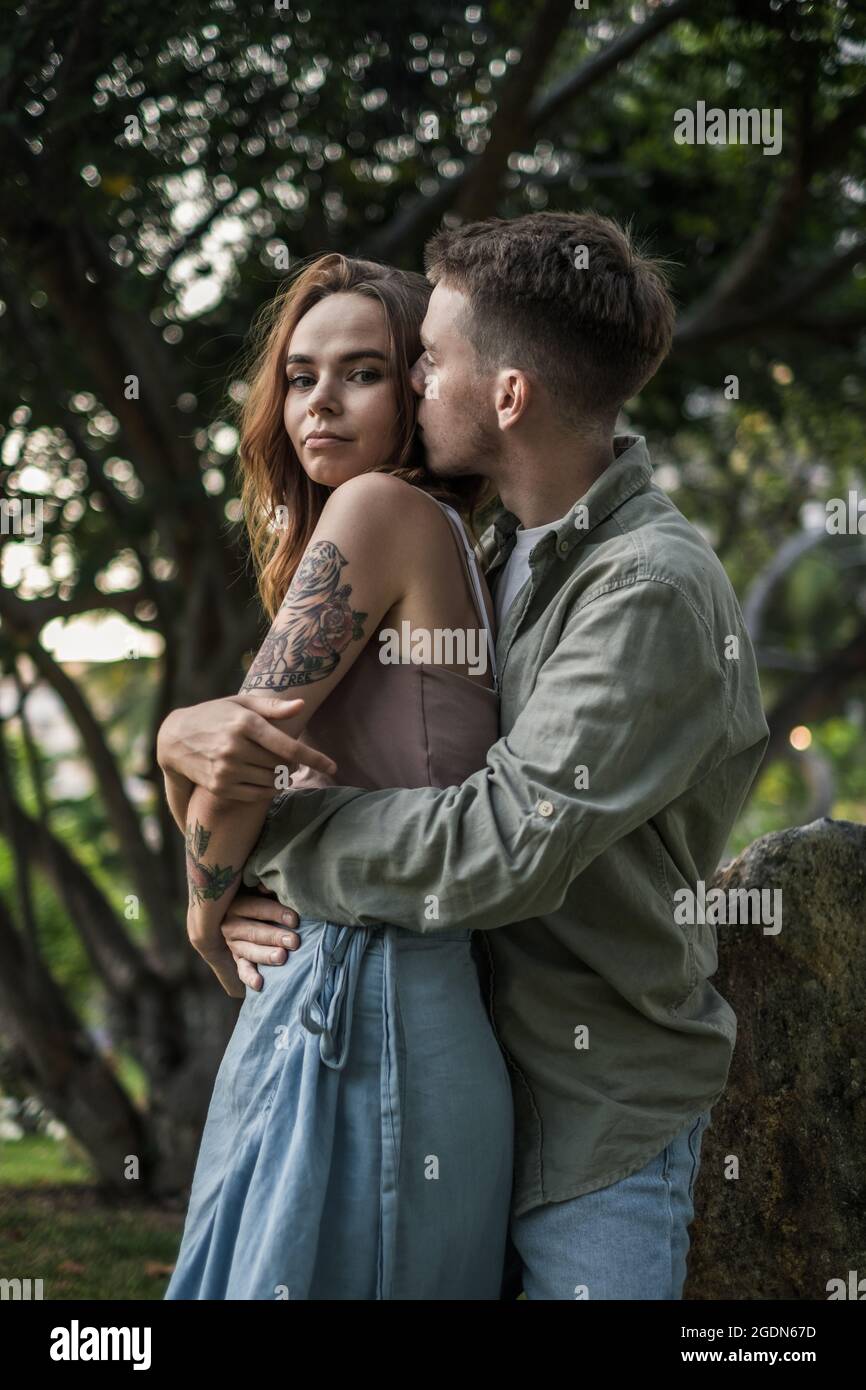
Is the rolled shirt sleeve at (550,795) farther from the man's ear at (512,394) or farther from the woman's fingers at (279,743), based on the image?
the man's ear at (512,394)

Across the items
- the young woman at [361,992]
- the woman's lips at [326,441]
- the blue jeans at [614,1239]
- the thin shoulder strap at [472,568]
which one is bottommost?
the blue jeans at [614,1239]

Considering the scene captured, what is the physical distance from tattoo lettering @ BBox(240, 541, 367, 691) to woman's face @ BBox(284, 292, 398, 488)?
0.99 feet

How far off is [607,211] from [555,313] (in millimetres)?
4903

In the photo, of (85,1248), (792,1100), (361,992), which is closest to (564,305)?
(361,992)

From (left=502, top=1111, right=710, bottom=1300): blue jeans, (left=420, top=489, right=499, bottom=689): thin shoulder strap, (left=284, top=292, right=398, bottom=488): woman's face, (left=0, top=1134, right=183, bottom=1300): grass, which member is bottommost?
(left=0, top=1134, right=183, bottom=1300): grass

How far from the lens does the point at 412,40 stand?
200 inches

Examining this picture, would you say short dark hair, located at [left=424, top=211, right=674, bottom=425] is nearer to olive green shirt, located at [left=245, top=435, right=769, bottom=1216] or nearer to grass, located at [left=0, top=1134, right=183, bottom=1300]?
olive green shirt, located at [left=245, top=435, right=769, bottom=1216]

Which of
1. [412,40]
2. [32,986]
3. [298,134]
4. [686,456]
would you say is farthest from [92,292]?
[686,456]

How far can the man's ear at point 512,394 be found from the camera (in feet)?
7.64

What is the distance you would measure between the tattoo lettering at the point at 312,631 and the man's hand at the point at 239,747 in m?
0.05

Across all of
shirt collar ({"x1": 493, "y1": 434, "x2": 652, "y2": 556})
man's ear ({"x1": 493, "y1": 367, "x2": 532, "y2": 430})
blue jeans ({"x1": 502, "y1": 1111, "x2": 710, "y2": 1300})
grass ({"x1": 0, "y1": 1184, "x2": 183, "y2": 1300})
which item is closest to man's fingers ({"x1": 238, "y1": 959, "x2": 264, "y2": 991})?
blue jeans ({"x1": 502, "y1": 1111, "x2": 710, "y2": 1300})

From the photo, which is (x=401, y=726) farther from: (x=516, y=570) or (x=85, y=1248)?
(x=85, y=1248)

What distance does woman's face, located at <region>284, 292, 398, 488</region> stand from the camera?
253cm

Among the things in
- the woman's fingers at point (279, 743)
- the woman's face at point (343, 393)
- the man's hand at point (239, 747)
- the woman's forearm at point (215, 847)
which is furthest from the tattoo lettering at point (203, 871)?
the woman's face at point (343, 393)
